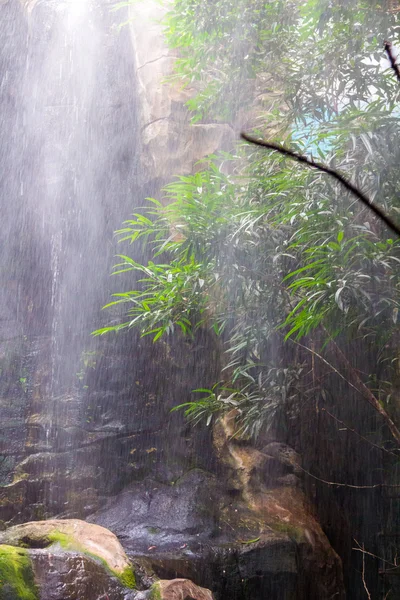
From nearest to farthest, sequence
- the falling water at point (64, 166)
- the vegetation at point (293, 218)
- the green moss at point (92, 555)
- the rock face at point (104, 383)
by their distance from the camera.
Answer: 1. the vegetation at point (293, 218)
2. the green moss at point (92, 555)
3. the rock face at point (104, 383)
4. the falling water at point (64, 166)

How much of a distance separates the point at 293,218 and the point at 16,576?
2.71m

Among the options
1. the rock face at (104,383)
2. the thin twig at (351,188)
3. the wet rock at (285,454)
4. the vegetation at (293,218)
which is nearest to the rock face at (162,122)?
the rock face at (104,383)

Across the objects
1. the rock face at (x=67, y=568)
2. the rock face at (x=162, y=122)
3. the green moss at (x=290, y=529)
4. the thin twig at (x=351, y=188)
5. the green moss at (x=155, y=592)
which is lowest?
the green moss at (x=290, y=529)

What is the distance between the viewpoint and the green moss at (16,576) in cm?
294

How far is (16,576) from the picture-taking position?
303 cm

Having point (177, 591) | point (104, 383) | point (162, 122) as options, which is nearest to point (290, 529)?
point (177, 591)

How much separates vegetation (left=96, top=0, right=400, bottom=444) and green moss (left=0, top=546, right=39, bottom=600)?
1789 mm

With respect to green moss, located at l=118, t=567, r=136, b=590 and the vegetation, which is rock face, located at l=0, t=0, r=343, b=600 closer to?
green moss, located at l=118, t=567, r=136, b=590

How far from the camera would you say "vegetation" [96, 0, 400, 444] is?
2.90 m

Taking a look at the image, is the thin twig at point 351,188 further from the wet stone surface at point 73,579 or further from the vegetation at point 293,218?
the wet stone surface at point 73,579

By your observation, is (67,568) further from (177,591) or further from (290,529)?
(290,529)

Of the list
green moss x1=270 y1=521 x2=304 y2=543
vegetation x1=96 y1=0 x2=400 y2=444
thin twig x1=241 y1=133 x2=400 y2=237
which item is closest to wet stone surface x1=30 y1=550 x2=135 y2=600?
vegetation x1=96 y1=0 x2=400 y2=444

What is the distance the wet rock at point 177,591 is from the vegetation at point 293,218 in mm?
1248

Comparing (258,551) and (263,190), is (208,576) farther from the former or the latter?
(263,190)
